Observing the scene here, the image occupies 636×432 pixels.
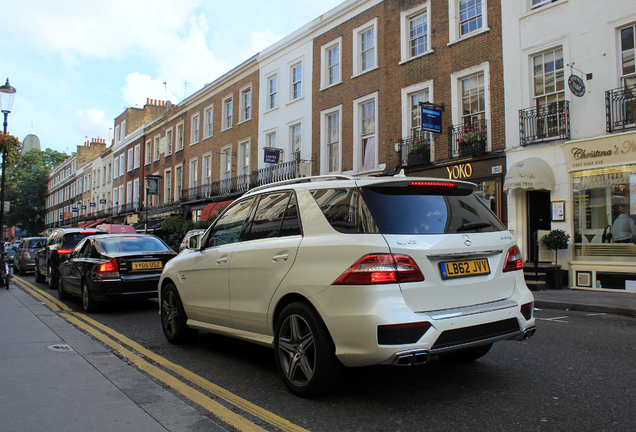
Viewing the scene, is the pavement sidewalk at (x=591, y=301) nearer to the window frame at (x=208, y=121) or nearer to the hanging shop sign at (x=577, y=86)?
the hanging shop sign at (x=577, y=86)

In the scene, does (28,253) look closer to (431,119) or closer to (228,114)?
(228,114)

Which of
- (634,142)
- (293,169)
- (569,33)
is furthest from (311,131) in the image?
(634,142)

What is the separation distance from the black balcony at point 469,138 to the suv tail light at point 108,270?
36.8 ft

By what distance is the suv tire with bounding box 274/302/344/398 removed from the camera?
11.4 ft

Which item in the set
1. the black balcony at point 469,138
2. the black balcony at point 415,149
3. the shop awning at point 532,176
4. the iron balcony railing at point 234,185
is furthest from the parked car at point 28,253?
the shop awning at point 532,176

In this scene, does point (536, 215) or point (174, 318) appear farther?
point (536, 215)

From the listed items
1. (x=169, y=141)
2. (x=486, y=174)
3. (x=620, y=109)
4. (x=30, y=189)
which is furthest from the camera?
(x=30, y=189)

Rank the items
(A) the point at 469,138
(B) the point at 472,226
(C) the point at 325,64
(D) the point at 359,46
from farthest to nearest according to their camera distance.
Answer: (C) the point at 325,64 → (D) the point at 359,46 → (A) the point at 469,138 → (B) the point at 472,226

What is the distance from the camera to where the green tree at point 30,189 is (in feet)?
244

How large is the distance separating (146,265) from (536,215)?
11139 millimetres

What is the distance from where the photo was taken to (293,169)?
2338 centimetres

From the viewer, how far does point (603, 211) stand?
12.6 meters

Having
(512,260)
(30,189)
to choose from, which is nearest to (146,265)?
(512,260)

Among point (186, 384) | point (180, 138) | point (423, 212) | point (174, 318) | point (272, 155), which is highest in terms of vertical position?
point (180, 138)
